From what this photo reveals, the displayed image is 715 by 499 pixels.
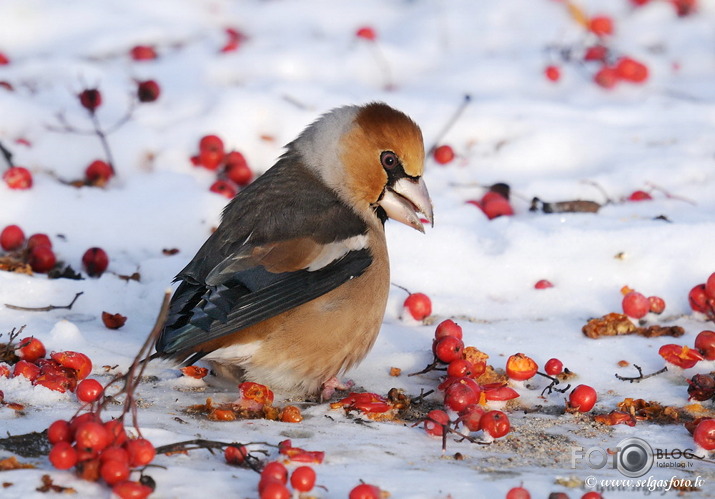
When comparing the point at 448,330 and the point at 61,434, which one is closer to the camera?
the point at 61,434

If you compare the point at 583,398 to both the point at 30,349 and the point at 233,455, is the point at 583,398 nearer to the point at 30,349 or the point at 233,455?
the point at 233,455

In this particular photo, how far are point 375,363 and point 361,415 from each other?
69cm

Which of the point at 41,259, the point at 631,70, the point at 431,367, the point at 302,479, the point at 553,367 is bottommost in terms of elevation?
the point at 302,479

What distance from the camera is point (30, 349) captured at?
4.11 metres

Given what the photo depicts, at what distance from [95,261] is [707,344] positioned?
339cm

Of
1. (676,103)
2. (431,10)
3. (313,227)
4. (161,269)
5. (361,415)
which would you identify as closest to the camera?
(361,415)

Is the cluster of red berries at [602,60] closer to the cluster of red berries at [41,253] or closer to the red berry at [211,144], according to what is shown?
the red berry at [211,144]

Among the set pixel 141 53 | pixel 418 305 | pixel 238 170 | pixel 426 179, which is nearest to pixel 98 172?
pixel 238 170

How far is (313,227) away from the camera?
4348mm

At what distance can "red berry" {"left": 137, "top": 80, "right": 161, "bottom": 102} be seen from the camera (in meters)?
7.06

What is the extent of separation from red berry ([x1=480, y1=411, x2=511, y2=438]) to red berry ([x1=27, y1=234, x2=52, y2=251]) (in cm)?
→ 311

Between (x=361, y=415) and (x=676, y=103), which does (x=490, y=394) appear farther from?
(x=676, y=103)

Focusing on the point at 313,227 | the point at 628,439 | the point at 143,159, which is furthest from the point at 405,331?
the point at 143,159

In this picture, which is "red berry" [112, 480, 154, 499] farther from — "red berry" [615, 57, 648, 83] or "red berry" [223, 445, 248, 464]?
"red berry" [615, 57, 648, 83]
